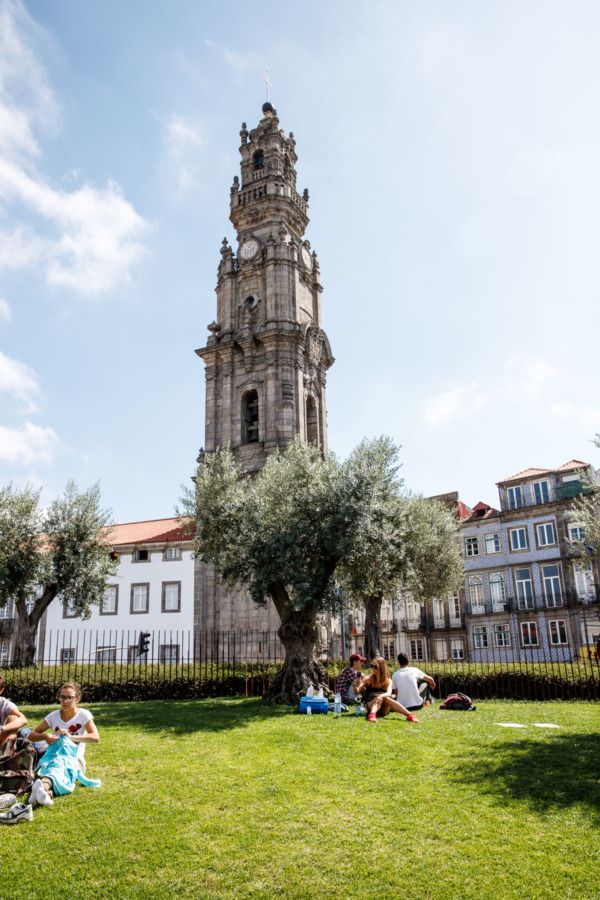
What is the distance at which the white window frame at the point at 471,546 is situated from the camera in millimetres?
40656

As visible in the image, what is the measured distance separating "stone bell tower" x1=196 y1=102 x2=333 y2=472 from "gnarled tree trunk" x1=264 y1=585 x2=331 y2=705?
15.9 meters

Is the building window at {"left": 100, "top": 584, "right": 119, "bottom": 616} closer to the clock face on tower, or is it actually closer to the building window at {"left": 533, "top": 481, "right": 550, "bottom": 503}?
the clock face on tower

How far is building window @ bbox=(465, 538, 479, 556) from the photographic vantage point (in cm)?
4065

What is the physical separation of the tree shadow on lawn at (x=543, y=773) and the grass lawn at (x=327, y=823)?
1.0 inches

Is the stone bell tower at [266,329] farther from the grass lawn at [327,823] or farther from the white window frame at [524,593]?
the grass lawn at [327,823]

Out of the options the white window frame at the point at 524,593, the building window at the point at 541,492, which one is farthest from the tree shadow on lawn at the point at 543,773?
the building window at the point at 541,492

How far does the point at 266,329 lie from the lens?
114 ft

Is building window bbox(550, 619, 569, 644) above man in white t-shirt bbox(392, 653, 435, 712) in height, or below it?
above

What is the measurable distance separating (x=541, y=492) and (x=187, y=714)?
29.4m

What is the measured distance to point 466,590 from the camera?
3997cm

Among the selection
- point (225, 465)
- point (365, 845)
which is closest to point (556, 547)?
point (225, 465)

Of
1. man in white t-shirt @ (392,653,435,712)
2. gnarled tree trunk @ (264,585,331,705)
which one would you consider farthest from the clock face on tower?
man in white t-shirt @ (392,653,435,712)

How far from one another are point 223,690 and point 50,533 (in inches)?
473

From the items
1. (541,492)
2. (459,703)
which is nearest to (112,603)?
(541,492)
